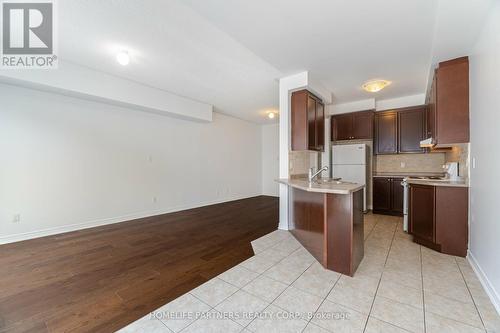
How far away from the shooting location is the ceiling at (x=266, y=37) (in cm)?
209

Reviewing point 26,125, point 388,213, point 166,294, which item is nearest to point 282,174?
point 166,294

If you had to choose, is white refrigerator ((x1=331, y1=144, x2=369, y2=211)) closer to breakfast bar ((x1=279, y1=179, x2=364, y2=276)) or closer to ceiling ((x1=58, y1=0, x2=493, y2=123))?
ceiling ((x1=58, y1=0, x2=493, y2=123))

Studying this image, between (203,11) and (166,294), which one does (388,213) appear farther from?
(203,11)

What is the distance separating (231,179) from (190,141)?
1922mm

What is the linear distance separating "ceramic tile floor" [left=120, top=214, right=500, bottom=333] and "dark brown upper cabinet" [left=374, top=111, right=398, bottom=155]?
286 cm

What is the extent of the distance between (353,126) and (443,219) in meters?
3.01

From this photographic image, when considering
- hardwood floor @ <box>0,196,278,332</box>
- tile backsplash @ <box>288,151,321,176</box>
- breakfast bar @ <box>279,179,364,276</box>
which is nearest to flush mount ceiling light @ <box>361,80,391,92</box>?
tile backsplash @ <box>288,151,321,176</box>

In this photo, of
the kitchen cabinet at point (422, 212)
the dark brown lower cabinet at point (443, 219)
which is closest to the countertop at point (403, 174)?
the kitchen cabinet at point (422, 212)

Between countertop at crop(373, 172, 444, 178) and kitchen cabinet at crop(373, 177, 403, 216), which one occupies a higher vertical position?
countertop at crop(373, 172, 444, 178)

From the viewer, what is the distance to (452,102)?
2.70 meters

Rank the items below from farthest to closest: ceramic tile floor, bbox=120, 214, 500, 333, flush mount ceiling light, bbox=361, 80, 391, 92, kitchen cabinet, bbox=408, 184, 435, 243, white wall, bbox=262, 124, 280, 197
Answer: white wall, bbox=262, 124, 280, 197 < flush mount ceiling light, bbox=361, 80, 391, 92 < kitchen cabinet, bbox=408, 184, 435, 243 < ceramic tile floor, bbox=120, 214, 500, 333

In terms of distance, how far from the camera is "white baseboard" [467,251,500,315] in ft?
5.64

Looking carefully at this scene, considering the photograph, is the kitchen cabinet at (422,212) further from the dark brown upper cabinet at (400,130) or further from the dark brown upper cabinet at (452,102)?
the dark brown upper cabinet at (400,130)

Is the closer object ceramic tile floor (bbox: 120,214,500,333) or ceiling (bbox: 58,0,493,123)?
ceramic tile floor (bbox: 120,214,500,333)
